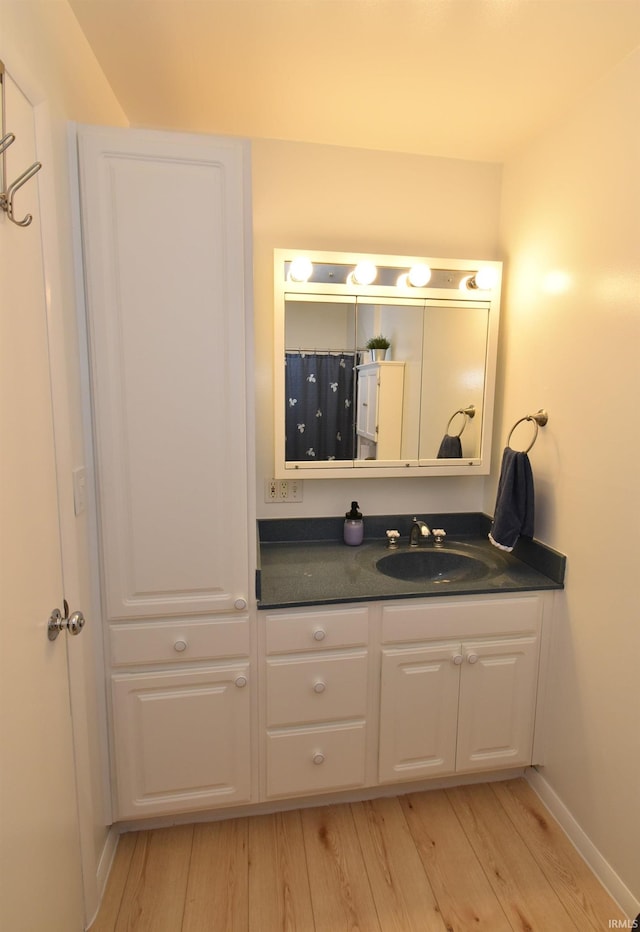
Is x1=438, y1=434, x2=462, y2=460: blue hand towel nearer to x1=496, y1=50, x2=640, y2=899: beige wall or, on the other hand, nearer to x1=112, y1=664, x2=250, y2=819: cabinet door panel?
x1=496, y1=50, x2=640, y2=899: beige wall

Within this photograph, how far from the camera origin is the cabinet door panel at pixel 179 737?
1543 mm

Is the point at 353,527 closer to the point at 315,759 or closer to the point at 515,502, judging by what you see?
the point at 515,502

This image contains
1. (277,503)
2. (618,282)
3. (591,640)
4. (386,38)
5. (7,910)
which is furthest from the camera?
(277,503)

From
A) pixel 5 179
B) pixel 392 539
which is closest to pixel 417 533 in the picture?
pixel 392 539

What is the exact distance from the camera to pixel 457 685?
68.9 inches

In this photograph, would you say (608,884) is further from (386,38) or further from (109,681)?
(386,38)

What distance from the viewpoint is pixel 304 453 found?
2.00 meters

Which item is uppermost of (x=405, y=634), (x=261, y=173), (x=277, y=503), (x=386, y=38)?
(x=386, y=38)

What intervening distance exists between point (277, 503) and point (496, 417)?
1.05 metres

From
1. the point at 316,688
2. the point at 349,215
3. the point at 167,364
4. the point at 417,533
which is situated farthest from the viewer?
the point at 417,533

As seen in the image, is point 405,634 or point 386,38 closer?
point 386,38

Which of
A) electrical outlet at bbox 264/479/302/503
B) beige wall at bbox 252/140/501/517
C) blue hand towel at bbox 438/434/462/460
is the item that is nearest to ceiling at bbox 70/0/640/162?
beige wall at bbox 252/140/501/517

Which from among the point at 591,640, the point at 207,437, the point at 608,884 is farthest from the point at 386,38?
the point at 608,884

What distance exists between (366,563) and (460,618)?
15.7 inches
